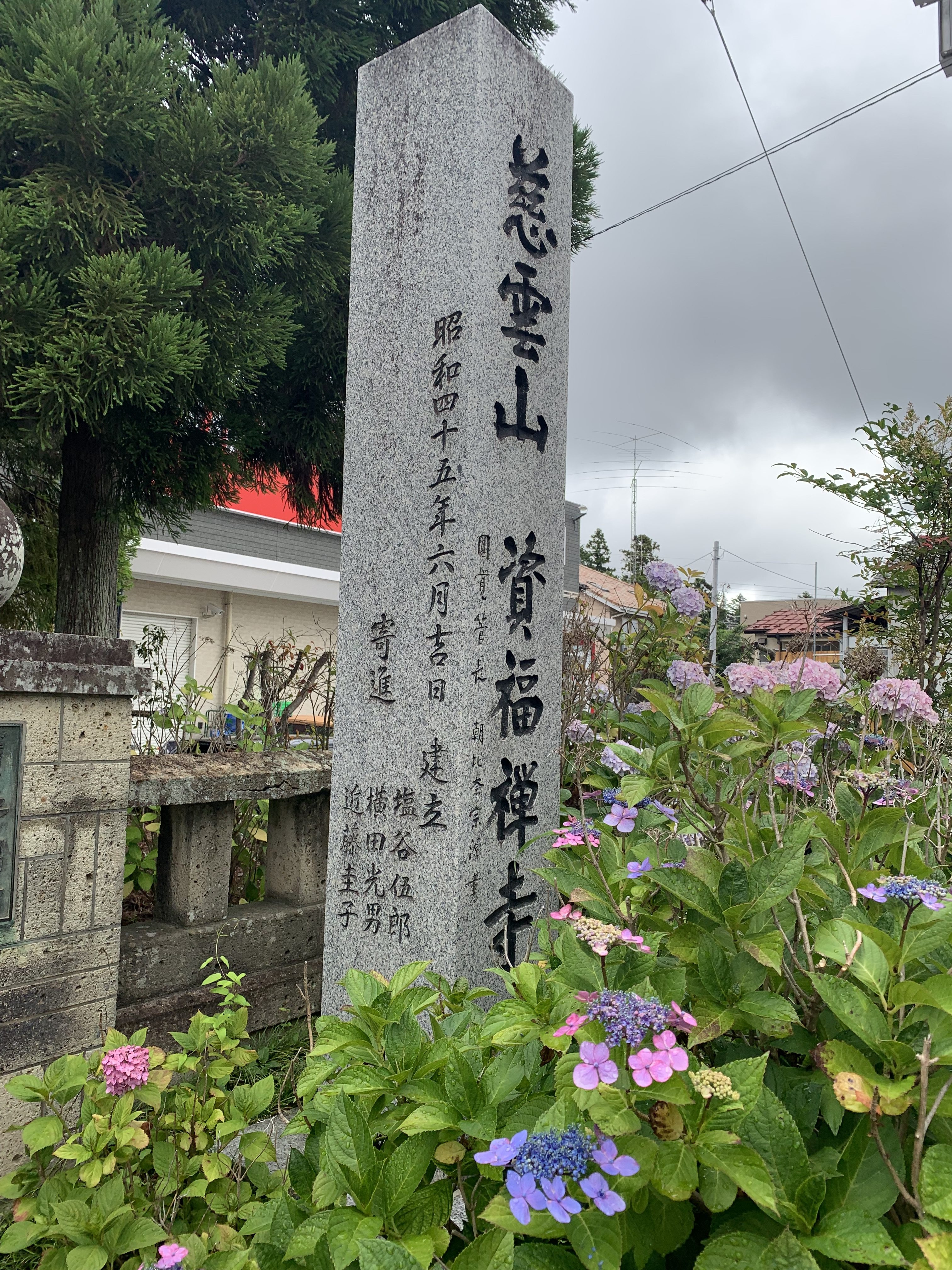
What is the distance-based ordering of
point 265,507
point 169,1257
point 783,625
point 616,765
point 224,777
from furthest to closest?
point 265,507
point 783,625
point 224,777
point 616,765
point 169,1257

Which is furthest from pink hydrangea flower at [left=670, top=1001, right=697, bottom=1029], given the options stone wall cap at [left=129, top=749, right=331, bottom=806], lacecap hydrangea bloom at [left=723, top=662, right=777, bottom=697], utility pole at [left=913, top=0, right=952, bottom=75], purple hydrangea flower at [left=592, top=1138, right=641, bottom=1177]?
utility pole at [left=913, top=0, right=952, bottom=75]

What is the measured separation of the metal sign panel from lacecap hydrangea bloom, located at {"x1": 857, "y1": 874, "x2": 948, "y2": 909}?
6.36 ft

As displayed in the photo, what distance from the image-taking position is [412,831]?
8.35 feet

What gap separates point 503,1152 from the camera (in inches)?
27.6

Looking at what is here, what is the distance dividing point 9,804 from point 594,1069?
1845mm

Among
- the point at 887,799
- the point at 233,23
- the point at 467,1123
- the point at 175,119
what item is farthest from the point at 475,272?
Result: the point at 233,23

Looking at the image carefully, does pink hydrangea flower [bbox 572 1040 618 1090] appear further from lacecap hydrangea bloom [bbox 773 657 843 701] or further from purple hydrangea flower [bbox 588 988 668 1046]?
lacecap hydrangea bloom [bbox 773 657 843 701]

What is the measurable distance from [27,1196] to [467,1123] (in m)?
1.41

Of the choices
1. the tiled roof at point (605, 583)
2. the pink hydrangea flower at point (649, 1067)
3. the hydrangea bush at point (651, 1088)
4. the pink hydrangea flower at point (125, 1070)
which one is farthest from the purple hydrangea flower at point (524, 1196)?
the tiled roof at point (605, 583)

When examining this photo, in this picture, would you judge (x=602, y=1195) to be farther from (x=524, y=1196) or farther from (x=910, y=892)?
(x=910, y=892)

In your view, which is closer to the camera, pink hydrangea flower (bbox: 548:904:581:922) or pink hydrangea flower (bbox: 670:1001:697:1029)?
pink hydrangea flower (bbox: 670:1001:697:1029)

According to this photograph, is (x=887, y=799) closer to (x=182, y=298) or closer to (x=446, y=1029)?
(x=446, y=1029)

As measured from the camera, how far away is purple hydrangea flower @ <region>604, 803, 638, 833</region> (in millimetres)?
1386

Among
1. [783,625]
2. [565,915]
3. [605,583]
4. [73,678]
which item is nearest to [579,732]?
[73,678]
